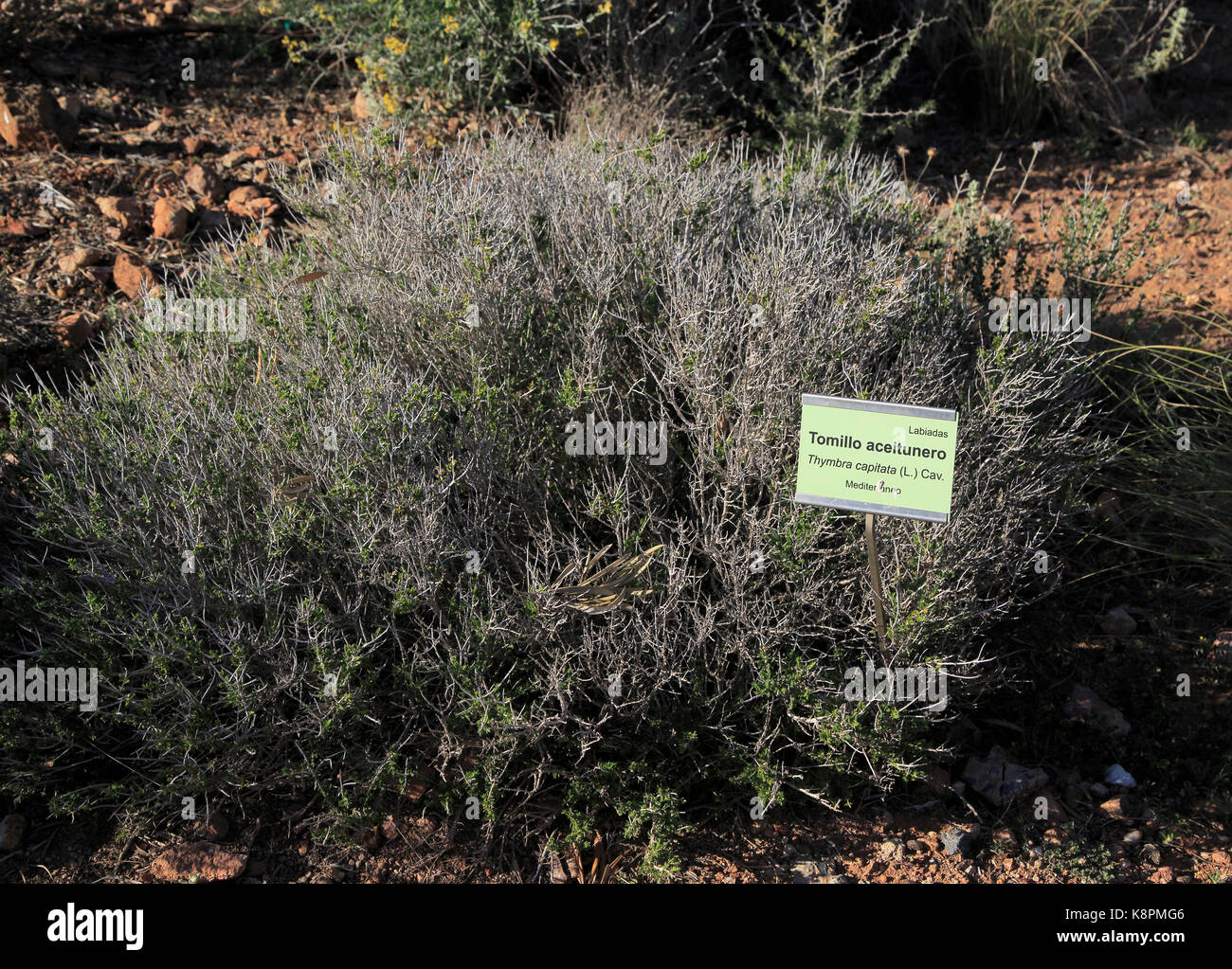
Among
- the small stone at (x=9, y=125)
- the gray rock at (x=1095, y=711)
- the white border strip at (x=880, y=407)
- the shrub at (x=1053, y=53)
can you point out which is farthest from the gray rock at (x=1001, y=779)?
the small stone at (x=9, y=125)

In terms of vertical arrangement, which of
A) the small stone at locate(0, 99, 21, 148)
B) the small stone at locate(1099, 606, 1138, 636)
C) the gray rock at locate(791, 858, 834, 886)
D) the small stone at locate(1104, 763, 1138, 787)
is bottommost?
the gray rock at locate(791, 858, 834, 886)

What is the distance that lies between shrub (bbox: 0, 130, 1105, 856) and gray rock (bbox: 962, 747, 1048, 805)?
202mm

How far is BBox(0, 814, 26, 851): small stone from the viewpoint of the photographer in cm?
267

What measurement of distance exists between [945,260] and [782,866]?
2991 mm

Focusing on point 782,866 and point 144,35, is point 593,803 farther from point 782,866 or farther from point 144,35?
point 144,35

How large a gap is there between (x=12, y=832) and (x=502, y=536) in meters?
1.51

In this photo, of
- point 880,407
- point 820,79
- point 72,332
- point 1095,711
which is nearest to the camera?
point 880,407

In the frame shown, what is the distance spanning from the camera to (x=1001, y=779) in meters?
2.97

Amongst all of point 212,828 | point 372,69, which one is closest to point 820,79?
point 372,69

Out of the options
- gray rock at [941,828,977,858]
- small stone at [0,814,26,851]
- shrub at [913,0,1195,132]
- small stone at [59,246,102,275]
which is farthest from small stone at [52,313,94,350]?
shrub at [913,0,1195,132]

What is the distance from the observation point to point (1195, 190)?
→ 555 centimetres

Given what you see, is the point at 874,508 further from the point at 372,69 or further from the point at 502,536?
the point at 372,69

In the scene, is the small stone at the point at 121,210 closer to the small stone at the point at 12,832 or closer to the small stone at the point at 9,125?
the small stone at the point at 9,125

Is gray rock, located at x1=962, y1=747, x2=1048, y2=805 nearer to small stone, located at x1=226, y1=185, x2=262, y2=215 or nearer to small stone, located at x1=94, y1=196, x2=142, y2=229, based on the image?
small stone, located at x1=226, y1=185, x2=262, y2=215
